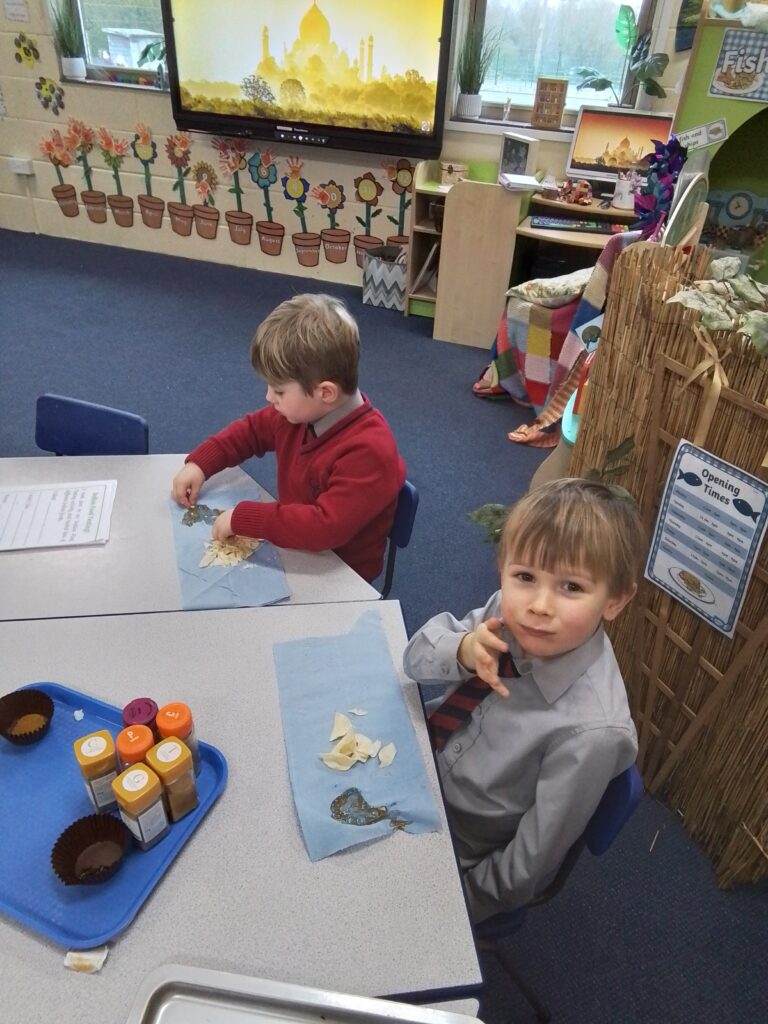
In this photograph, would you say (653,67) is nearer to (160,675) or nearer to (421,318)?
(421,318)

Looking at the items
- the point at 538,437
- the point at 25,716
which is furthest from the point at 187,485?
the point at 538,437

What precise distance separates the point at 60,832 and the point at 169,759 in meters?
0.17

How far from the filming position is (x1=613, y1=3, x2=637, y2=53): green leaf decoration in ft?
11.4

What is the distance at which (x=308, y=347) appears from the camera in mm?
1360

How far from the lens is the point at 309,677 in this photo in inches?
42.3

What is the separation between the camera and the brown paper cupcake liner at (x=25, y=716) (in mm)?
953

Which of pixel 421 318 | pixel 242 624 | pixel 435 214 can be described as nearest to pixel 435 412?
pixel 421 318

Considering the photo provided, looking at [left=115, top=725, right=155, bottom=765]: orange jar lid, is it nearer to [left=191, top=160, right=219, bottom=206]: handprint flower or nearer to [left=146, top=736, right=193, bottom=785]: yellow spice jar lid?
[left=146, top=736, right=193, bottom=785]: yellow spice jar lid

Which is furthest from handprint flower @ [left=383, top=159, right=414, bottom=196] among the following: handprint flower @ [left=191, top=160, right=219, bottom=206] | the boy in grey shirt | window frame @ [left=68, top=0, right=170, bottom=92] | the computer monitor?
the boy in grey shirt

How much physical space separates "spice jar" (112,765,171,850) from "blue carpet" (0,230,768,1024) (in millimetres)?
909

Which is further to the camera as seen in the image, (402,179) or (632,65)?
(402,179)

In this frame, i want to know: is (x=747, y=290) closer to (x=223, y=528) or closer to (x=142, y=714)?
(x=223, y=528)

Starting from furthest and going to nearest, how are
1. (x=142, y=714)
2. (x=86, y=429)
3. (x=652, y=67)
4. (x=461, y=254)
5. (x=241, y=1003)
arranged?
(x=461, y=254)
(x=652, y=67)
(x=86, y=429)
(x=142, y=714)
(x=241, y=1003)

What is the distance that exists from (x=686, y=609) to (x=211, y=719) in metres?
0.97
